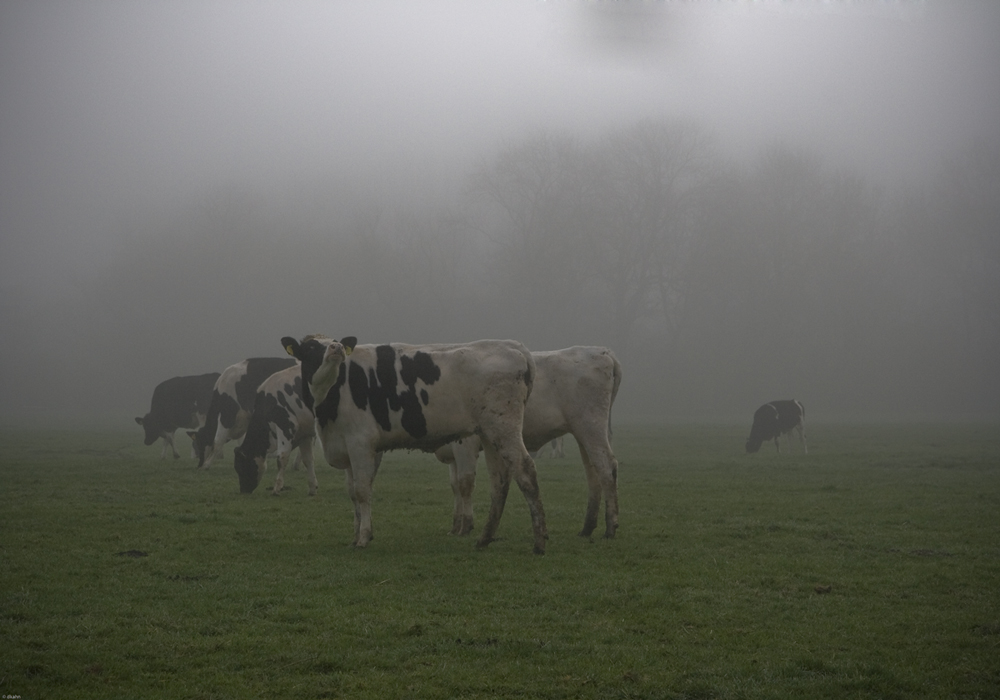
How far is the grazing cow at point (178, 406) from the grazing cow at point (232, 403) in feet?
15.4

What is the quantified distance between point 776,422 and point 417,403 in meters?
23.1

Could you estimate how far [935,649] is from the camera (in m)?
6.79

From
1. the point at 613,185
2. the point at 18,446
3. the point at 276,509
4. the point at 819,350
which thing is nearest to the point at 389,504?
the point at 276,509

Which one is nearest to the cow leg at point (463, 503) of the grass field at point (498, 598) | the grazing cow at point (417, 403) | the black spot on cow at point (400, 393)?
the grass field at point (498, 598)

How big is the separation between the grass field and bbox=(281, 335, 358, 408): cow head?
83.1 inches

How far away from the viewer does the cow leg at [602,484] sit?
11.7 meters

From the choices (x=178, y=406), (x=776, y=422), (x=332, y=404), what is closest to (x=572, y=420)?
(x=332, y=404)

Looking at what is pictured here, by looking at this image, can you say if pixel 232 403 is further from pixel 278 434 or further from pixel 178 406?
pixel 178 406

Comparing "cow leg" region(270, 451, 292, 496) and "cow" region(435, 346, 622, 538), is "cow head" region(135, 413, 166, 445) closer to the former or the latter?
"cow leg" region(270, 451, 292, 496)

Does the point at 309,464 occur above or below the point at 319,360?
below

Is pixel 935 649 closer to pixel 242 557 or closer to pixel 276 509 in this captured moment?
pixel 242 557

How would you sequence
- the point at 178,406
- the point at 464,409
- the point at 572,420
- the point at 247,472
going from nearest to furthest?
the point at 464,409, the point at 572,420, the point at 247,472, the point at 178,406

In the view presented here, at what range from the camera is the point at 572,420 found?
480 inches

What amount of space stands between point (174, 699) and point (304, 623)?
5.75ft
